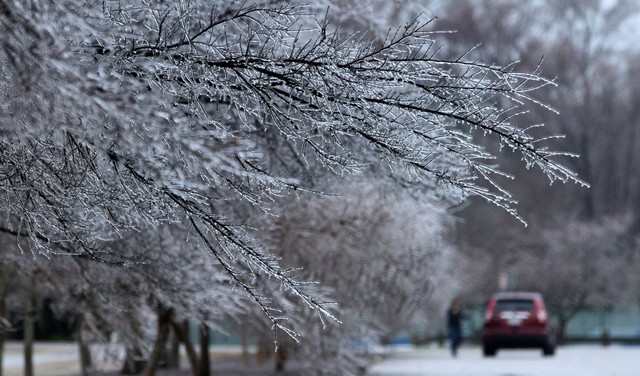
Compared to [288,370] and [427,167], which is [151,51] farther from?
[288,370]

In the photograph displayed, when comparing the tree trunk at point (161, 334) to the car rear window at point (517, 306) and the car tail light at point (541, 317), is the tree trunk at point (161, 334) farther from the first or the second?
the car rear window at point (517, 306)

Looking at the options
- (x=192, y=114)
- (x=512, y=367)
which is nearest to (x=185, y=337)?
(x=512, y=367)

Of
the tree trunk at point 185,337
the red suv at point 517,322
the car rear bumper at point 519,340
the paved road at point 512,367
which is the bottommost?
the paved road at point 512,367

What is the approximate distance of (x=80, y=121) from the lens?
6.55 metres

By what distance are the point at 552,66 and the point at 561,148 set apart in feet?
13.2

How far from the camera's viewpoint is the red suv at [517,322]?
107ft

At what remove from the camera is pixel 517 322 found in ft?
107

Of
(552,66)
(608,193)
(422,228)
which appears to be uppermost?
(552,66)

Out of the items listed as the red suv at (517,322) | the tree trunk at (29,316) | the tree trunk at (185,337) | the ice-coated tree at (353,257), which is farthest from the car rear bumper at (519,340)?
the tree trunk at (29,316)

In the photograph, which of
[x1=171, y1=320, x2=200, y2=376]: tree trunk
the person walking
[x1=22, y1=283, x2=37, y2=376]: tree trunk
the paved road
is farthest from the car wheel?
[x1=22, y1=283, x2=37, y2=376]: tree trunk

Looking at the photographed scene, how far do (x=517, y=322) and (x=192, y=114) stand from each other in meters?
25.7

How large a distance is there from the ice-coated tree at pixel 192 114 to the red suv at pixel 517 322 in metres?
24.5

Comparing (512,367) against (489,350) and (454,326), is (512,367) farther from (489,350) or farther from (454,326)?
(454,326)

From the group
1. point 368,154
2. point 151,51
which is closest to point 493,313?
point 368,154
